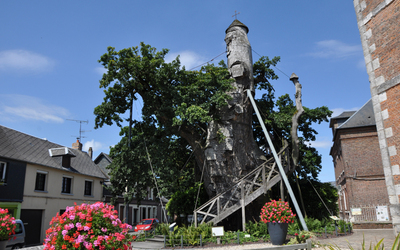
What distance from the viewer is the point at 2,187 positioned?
1725cm

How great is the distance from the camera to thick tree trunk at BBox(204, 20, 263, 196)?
17.2 meters

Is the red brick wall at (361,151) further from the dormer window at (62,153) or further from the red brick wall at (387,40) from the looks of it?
the dormer window at (62,153)

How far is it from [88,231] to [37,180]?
18170 millimetres

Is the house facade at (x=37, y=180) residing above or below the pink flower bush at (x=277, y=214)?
above

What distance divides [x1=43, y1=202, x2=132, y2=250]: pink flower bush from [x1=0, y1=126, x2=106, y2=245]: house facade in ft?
42.5

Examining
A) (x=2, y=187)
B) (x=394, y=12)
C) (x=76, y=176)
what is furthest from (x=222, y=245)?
(x=76, y=176)

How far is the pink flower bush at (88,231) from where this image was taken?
522 centimetres

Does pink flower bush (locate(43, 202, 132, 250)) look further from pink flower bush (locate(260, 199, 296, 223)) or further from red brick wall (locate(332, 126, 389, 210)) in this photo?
red brick wall (locate(332, 126, 389, 210))

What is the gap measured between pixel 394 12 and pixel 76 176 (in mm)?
24331

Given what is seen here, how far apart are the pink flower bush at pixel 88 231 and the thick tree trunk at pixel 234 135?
450 inches

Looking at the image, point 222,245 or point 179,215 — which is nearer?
point 222,245

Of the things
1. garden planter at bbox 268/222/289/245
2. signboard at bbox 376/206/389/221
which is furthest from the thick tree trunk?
signboard at bbox 376/206/389/221

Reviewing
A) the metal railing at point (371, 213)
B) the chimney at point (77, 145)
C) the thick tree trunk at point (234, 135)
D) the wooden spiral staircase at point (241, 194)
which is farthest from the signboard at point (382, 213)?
the chimney at point (77, 145)

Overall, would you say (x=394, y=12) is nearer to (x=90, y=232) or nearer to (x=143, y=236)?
(x=90, y=232)
